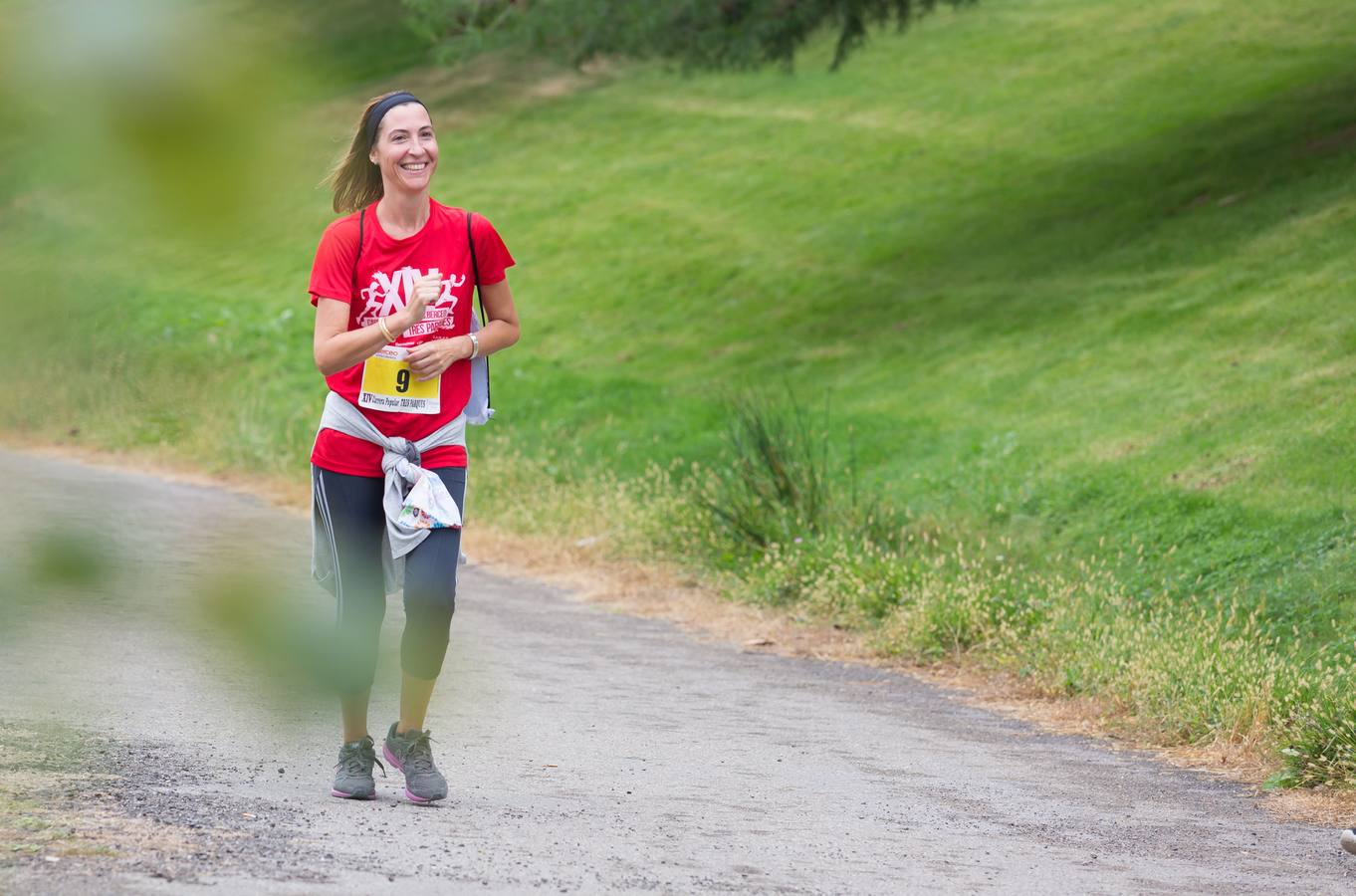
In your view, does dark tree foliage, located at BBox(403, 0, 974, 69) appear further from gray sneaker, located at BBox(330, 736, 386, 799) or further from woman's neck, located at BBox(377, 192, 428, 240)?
gray sneaker, located at BBox(330, 736, 386, 799)

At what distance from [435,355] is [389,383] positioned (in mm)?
183

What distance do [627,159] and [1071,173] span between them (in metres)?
8.80

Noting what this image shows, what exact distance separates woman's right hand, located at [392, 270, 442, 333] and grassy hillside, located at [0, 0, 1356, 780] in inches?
19.1

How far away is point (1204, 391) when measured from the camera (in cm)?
1358

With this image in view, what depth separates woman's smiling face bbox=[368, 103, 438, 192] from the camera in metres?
4.73

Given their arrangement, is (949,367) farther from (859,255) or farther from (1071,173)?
(1071,173)

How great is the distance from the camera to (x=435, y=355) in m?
4.72

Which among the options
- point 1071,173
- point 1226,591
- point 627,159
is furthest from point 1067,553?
point 627,159

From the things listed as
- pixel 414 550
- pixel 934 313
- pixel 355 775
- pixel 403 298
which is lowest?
pixel 934 313

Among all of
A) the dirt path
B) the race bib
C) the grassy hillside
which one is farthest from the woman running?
the dirt path

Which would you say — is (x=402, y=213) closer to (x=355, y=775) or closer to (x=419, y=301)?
(x=419, y=301)

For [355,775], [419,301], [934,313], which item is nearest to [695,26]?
[934,313]

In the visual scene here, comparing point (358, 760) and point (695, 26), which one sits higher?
point (695, 26)

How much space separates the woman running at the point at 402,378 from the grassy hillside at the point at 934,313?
335mm
